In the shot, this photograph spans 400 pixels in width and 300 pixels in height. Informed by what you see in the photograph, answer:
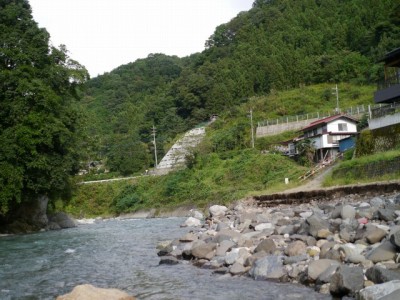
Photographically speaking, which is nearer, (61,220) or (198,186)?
(61,220)

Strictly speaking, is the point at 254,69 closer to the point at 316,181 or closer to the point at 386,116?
the point at 316,181

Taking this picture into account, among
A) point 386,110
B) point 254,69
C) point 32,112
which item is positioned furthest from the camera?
point 254,69

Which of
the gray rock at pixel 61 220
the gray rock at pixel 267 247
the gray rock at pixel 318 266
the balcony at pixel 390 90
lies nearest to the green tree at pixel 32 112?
the gray rock at pixel 61 220

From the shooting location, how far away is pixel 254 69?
3465 inches

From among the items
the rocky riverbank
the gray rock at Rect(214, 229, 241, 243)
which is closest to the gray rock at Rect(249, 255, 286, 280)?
the rocky riverbank

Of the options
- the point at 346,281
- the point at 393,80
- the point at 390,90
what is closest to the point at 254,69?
the point at 393,80

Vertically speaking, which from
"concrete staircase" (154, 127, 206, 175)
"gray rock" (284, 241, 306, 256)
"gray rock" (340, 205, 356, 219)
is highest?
"concrete staircase" (154, 127, 206, 175)

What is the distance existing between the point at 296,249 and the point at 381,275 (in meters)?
2.98

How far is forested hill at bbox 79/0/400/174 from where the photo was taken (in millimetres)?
Answer: 72375

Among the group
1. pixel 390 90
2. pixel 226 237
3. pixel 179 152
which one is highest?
pixel 390 90

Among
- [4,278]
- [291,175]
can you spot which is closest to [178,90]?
[291,175]

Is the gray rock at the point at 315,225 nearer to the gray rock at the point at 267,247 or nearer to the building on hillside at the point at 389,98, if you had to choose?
the gray rock at the point at 267,247

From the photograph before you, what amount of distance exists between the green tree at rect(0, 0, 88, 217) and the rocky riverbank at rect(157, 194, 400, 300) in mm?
15759

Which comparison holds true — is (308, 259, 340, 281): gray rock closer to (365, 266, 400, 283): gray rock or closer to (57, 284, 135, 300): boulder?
(365, 266, 400, 283): gray rock
